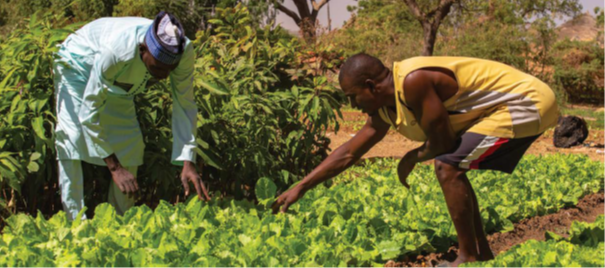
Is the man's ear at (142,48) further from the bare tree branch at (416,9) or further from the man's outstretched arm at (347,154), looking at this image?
the bare tree branch at (416,9)

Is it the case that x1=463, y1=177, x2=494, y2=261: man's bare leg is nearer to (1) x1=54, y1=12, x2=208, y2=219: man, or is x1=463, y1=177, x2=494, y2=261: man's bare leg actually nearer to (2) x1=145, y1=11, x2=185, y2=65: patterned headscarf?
(1) x1=54, y1=12, x2=208, y2=219: man

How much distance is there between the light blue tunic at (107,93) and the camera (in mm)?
3541

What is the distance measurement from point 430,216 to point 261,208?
1127 mm

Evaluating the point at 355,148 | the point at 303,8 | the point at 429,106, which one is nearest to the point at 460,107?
the point at 429,106

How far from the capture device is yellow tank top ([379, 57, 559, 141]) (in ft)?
11.1

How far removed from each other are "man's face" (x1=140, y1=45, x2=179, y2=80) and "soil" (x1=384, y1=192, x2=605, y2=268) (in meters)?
1.70

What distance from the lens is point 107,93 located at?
3748 mm

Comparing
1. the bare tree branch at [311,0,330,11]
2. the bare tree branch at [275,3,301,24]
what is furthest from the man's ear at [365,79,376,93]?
the bare tree branch at [275,3,301,24]

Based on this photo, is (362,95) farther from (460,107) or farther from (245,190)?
(245,190)

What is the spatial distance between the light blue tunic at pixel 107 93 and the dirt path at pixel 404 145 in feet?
18.0

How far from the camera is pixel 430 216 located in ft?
13.8

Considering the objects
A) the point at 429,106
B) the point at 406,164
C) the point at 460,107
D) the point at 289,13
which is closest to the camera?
the point at 429,106

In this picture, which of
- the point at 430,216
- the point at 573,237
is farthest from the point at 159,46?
the point at 573,237

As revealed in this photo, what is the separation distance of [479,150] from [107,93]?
2.16m
